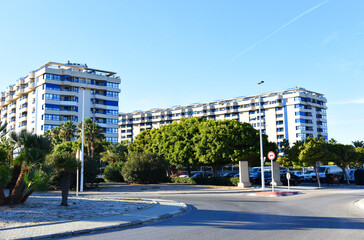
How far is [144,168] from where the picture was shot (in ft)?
116

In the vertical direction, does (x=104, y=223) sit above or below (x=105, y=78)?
below

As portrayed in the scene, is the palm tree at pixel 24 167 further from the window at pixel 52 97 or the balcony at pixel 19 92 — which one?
the balcony at pixel 19 92

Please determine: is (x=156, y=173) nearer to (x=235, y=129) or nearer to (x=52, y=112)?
(x=235, y=129)

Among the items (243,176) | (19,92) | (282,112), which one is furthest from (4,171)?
(282,112)

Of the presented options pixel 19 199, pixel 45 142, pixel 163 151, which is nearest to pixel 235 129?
pixel 163 151

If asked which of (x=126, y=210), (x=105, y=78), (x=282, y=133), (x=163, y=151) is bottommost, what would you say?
(x=126, y=210)

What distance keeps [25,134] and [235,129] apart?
2377 centimetres

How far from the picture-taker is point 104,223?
10.4 metres

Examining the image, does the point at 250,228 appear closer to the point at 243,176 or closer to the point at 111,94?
the point at 243,176

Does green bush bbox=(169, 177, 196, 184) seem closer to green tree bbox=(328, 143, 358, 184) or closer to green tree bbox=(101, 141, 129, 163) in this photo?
green tree bbox=(328, 143, 358, 184)

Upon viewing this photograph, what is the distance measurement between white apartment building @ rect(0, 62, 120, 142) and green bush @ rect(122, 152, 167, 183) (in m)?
45.4

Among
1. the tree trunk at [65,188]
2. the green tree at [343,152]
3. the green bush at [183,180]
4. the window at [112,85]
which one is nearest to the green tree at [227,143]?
the green bush at [183,180]

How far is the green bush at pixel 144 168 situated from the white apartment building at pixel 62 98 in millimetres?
45363

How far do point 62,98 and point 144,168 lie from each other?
54.4m
